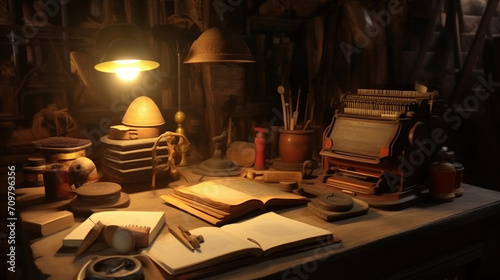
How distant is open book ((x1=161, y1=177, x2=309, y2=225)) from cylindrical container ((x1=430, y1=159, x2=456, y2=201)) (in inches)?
30.7

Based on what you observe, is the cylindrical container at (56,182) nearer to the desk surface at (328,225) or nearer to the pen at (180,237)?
the desk surface at (328,225)

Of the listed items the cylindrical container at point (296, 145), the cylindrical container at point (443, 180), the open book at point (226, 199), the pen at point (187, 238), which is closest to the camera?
the pen at point (187, 238)

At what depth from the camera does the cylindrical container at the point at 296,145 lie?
9.93 feet

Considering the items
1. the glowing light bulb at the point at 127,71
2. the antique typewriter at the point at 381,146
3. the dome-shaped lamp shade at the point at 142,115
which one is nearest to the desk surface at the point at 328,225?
the antique typewriter at the point at 381,146

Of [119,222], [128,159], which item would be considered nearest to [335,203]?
[119,222]

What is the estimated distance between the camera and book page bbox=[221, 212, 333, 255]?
5.99ft

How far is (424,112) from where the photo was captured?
8.61 feet

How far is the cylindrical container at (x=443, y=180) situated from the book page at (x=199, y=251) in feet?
4.37

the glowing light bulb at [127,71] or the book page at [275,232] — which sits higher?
the glowing light bulb at [127,71]

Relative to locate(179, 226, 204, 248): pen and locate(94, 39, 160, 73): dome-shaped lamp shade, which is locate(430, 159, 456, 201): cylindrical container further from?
locate(94, 39, 160, 73): dome-shaped lamp shade

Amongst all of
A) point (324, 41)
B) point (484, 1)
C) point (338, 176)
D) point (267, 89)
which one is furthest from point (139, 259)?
point (484, 1)

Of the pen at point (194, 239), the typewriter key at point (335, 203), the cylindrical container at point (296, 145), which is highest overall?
the cylindrical container at point (296, 145)

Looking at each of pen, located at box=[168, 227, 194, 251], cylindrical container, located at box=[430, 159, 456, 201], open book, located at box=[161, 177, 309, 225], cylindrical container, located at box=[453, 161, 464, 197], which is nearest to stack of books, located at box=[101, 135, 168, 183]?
open book, located at box=[161, 177, 309, 225]

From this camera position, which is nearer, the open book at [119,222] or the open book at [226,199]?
the open book at [119,222]
